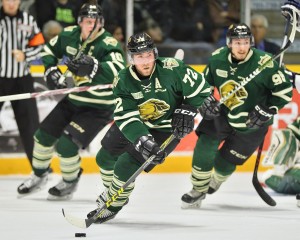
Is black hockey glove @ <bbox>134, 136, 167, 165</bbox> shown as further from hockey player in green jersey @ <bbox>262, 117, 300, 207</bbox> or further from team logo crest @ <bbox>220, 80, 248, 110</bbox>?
hockey player in green jersey @ <bbox>262, 117, 300, 207</bbox>

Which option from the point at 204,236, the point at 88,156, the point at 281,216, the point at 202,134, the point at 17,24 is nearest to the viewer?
the point at 204,236

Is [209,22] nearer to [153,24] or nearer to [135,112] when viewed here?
[153,24]

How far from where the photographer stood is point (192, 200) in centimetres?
642

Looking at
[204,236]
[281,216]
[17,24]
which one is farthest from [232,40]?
[17,24]

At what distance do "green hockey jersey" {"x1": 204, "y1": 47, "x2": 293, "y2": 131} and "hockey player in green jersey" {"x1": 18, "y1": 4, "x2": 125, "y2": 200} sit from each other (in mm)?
586

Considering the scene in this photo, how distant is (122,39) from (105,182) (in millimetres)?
2379

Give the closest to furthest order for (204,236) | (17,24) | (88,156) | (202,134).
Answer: (204,236), (202,134), (17,24), (88,156)

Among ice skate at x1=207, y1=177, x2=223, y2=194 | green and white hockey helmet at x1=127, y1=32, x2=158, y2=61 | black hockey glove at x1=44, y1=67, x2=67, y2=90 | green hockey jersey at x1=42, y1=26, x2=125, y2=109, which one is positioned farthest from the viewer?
black hockey glove at x1=44, y1=67, x2=67, y2=90

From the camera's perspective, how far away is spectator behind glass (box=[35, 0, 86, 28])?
835 centimetres

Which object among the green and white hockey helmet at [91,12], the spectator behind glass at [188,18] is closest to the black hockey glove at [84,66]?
the green and white hockey helmet at [91,12]

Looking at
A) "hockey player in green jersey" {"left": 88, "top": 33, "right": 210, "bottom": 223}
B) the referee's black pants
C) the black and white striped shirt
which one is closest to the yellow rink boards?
the referee's black pants

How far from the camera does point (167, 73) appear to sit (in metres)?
5.63

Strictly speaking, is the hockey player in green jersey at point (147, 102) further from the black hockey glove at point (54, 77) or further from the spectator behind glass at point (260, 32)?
the spectator behind glass at point (260, 32)

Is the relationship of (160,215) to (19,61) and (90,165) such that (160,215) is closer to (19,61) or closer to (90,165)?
(19,61)
